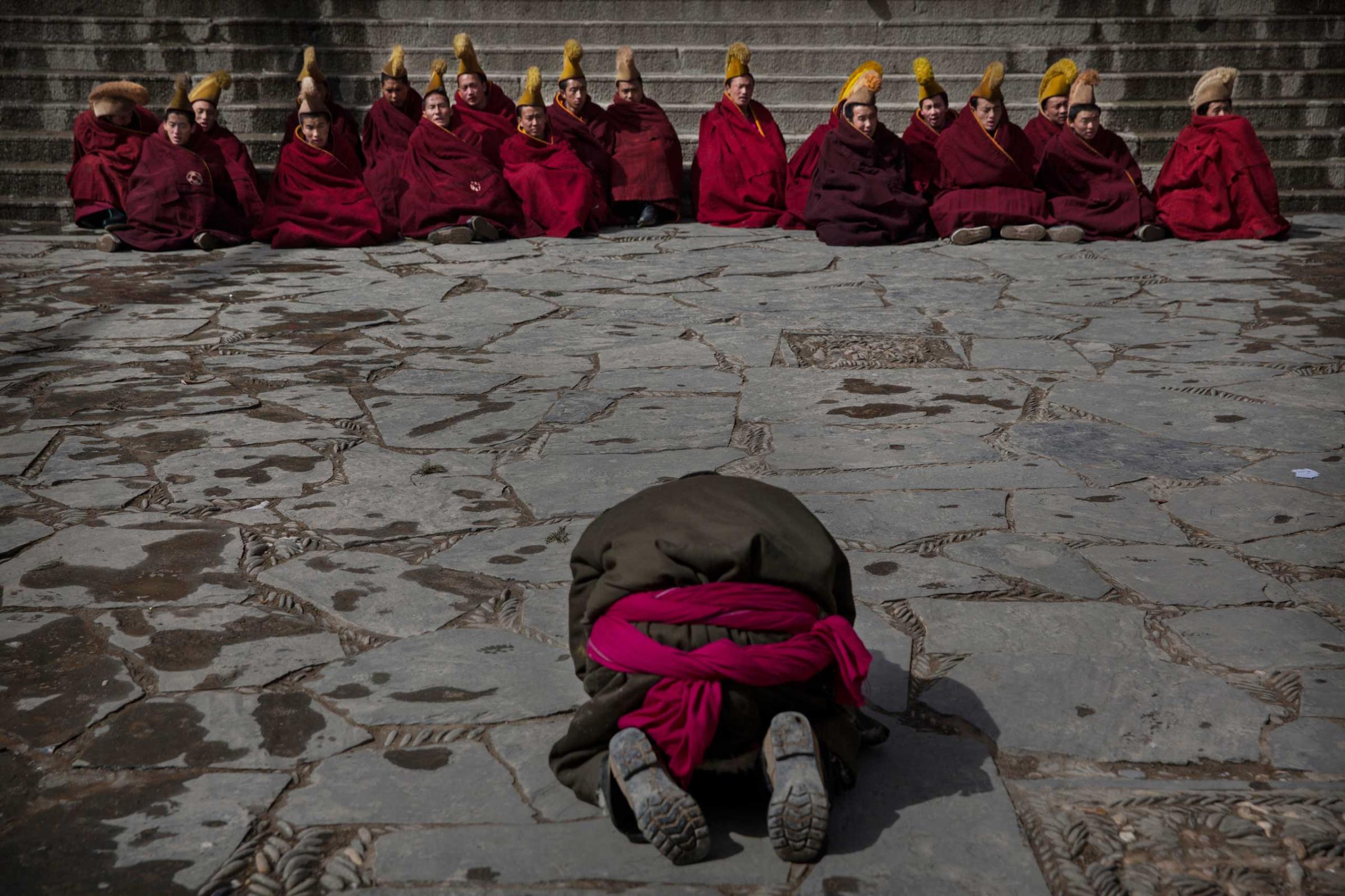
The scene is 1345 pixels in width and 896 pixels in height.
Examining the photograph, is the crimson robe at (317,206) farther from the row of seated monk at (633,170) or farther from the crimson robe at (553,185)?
the crimson robe at (553,185)

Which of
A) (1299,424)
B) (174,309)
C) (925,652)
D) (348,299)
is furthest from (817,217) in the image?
(925,652)

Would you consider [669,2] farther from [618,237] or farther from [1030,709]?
[1030,709]

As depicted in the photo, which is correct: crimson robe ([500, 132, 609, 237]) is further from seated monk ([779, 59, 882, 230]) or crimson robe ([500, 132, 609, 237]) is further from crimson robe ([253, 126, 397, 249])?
seated monk ([779, 59, 882, 230])

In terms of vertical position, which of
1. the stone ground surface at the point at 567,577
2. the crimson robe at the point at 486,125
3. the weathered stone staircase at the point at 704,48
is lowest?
the stone ground surface at the point at 567,577

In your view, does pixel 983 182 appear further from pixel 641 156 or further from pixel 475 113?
pixel 475 113

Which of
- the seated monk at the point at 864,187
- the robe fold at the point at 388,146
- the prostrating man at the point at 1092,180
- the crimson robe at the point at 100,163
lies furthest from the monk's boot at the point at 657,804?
the crimson robe at the point at 100,163

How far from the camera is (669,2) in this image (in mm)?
12211

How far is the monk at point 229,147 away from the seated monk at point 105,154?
525 millimetres

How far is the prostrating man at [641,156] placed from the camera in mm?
9953

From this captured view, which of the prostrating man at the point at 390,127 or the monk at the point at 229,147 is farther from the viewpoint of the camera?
the monk at the point at 229,147

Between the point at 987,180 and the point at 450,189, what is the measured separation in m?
3.98

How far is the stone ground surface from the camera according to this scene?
6.40 ft

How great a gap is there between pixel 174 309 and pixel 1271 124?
9.38m

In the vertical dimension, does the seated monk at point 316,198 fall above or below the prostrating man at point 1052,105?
below
